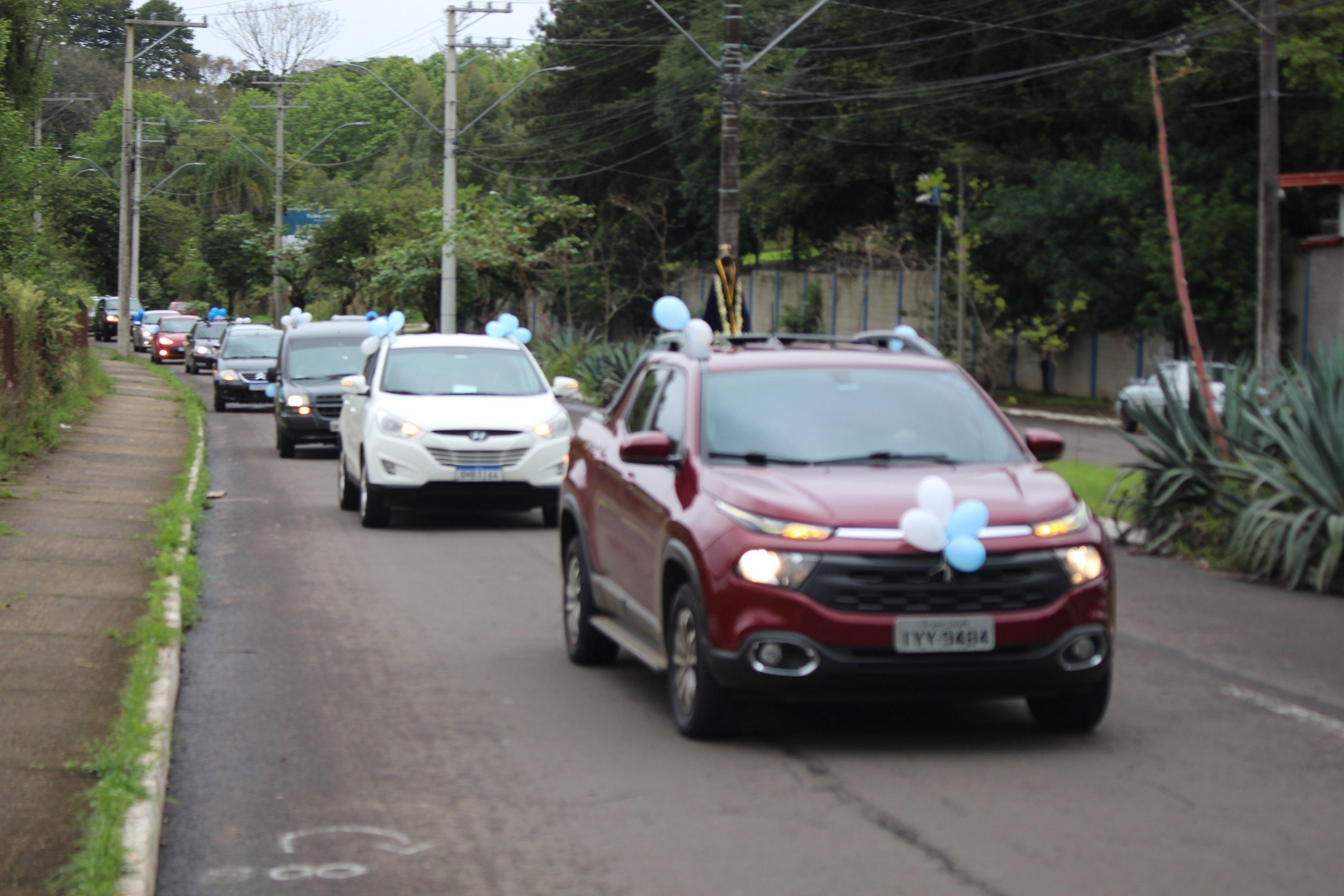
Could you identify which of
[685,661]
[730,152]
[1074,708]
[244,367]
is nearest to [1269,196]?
[730,152]

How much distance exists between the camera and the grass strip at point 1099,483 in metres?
14.8

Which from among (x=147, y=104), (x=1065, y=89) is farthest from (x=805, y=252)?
(x=147, y=104)

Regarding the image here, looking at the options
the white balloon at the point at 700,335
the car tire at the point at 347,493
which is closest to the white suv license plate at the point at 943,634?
the white balloon at the point at 700,335

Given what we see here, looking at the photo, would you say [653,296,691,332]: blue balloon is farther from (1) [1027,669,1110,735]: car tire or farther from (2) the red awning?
(2) the red awning

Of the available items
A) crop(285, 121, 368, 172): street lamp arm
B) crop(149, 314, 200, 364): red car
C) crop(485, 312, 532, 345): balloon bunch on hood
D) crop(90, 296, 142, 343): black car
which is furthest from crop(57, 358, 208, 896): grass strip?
crop(90, 296, 142, 343): black car

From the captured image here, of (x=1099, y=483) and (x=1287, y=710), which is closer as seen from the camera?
(x=1287, y=710)

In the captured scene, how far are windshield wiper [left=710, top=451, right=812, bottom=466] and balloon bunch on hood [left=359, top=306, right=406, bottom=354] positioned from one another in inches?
402

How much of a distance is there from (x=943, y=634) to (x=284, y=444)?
1797 cm

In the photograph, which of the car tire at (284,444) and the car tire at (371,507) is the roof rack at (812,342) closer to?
the car tire at (371,507)

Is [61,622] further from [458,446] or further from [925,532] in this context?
[458,446]

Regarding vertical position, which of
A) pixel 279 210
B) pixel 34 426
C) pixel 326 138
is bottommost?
pixel 34 426

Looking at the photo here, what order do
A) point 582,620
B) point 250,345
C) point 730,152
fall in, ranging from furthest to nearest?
point 250,345, point 730,152, point 582,620

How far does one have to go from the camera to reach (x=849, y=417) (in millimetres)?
7777

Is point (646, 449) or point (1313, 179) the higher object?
point (1313, 179)
